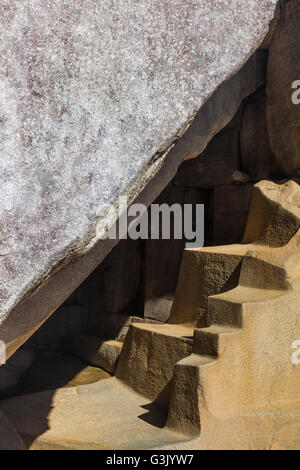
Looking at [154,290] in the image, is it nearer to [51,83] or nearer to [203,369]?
[203,369]

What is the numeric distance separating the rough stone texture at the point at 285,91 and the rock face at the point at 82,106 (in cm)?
175

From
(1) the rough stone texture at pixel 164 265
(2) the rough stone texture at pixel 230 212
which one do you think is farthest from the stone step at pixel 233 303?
(1) the rough stone texture at pixel 164 265

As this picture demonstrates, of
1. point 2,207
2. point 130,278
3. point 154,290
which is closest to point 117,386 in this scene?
point 154,290

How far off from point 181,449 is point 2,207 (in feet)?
5.23

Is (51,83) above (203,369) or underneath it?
above

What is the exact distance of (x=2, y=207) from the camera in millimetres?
1799

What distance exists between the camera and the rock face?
183cm

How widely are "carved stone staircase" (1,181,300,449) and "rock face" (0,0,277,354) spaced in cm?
103

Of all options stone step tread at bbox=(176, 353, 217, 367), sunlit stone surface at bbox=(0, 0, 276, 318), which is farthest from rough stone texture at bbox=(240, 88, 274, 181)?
sunlit stone surface at bbox=(0, 0, 276, 318)

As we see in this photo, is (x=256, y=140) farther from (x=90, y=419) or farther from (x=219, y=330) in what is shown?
(x=90, y=419)

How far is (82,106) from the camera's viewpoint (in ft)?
6.43

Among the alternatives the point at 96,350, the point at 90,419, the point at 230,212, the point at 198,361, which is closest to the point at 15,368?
the point at 96,350

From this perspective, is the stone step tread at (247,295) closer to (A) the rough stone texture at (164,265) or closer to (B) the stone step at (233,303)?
(B) the stone step at (233,303)

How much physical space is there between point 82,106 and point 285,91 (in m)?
2.42
